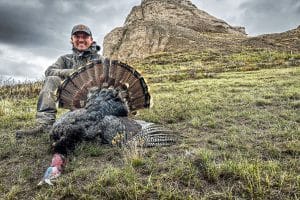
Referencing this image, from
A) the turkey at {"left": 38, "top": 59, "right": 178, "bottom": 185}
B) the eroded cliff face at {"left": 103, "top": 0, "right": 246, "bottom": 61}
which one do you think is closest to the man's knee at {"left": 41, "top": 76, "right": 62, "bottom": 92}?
the turkey at {"left": 38, "top": 59, "right": 178, "bottom": 185}

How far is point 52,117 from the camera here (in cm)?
554

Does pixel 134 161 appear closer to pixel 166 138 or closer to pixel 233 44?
pixel 166 138

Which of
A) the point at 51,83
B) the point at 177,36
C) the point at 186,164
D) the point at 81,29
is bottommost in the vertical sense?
the point at 186,164

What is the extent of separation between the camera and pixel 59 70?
Result: 18.6ft

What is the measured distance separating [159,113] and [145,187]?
3.90 meters

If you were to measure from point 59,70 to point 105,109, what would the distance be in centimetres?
175

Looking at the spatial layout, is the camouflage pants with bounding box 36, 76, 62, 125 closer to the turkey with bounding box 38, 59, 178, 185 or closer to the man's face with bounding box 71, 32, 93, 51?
the turkey with bounding box 38, 59, 178, 185

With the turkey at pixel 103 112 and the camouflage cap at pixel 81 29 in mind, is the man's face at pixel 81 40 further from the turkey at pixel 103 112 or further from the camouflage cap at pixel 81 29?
the turkey at pixel 103 112

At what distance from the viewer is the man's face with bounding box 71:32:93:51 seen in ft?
19.6

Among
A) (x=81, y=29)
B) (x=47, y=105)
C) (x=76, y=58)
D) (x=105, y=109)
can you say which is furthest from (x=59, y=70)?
(x=105, y=109)

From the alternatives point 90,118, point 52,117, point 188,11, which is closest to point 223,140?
point 90,118

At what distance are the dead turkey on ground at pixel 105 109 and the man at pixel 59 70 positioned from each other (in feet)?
2.00

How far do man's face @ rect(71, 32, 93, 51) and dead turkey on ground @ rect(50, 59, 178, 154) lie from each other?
128 cm

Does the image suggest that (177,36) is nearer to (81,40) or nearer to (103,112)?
(81,40)
